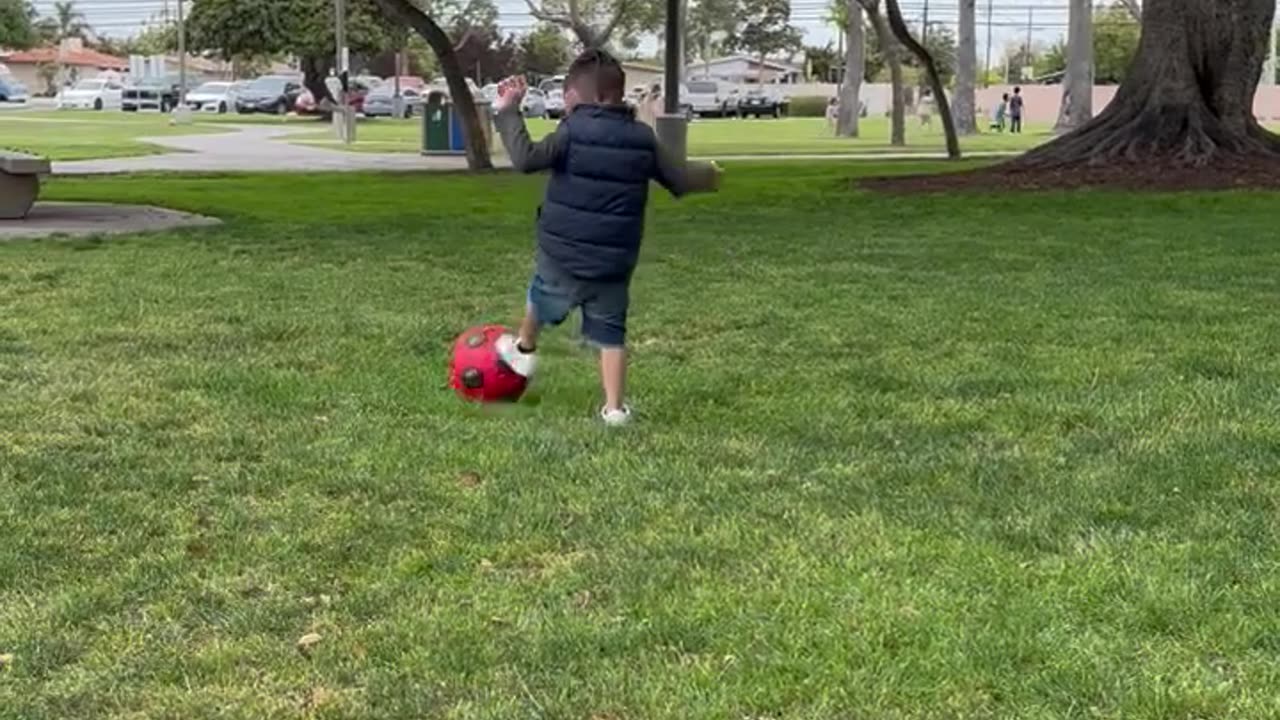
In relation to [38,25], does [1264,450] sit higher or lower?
lower

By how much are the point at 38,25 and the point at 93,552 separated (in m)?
136

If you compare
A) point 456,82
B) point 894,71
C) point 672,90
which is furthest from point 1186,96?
point 894,71

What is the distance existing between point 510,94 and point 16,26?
98.7 m

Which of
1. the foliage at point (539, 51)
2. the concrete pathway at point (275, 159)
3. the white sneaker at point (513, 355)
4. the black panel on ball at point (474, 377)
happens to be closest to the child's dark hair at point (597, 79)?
the white sneaker at point (513, 355)

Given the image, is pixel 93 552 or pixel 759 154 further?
pixel 759 154

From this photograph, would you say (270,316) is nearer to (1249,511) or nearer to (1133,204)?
(1249,511)

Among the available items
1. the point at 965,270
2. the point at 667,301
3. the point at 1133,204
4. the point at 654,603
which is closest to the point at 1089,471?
the point at 654,603

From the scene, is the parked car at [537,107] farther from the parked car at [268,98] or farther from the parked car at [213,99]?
the parked car at [213,99]

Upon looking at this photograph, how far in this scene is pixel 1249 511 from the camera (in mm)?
4680

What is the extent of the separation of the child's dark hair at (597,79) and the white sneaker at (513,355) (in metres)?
0.94

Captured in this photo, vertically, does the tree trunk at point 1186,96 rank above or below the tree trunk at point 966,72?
below

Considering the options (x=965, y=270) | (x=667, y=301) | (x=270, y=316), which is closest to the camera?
(x=270, y=316)

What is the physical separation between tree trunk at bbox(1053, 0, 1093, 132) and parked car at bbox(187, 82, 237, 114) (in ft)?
119

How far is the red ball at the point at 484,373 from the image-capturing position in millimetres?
6277
